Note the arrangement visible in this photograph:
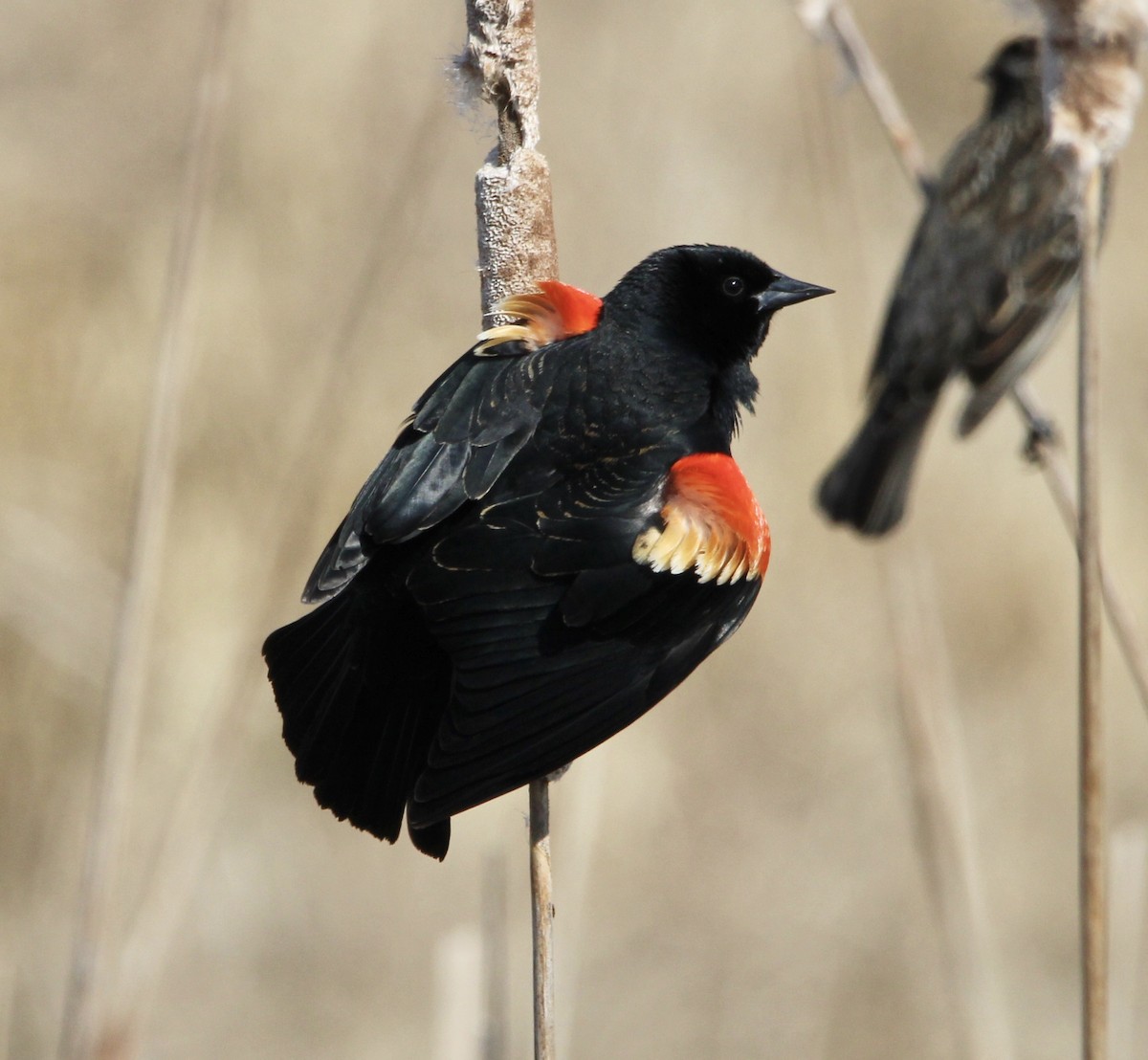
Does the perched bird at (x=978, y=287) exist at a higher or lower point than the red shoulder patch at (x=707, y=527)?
higher

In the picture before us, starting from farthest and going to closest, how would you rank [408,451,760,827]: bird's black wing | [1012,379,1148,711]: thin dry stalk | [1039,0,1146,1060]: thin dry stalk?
[1012,379,1148,711]: thin dry stalk → [408,451,760,827]: bird's black wing → [1039,0,1146,1060]: thin dry stalk

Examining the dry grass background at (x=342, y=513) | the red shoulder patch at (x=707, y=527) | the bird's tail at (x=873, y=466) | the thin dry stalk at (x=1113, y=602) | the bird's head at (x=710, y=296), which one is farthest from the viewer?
the bird's tail at (x=873, y=466)

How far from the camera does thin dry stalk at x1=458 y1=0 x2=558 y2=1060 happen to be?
5.17ft

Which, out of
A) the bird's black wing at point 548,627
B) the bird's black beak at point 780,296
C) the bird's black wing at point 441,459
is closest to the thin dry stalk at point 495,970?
the bird's black wing at point 548,627

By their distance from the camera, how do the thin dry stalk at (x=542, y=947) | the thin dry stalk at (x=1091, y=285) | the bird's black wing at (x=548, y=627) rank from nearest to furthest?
the thin dry stalk at (x=1091, y=285), the thin dry stalk at (x=542, y=947), the bird's black wing at (x=548, y=627)

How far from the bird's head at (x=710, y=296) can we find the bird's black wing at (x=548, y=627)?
1.03 feet

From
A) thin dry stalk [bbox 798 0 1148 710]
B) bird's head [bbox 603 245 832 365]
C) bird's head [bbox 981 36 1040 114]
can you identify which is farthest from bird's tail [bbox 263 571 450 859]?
bird's head [bbox 981 36 1040 114]

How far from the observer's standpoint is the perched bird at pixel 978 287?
12.3 ft

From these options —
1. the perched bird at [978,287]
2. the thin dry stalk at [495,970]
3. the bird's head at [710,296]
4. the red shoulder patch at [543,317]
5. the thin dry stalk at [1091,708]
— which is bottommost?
the thin dry stalk at [495,970]

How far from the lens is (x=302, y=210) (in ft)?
13.4

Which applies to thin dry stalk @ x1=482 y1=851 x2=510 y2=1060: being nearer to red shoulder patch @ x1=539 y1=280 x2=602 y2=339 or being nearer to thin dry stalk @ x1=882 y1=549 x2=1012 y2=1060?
thin dry stalk @ x1=882 y1=549 x2=1012 y2=1060

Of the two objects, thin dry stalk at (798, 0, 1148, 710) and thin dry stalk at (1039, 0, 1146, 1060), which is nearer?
thin dry stalk at (1039, 0, 1146, 1060)

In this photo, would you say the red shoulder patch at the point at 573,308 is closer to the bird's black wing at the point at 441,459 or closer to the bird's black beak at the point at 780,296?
the bird's black wing at the point at 441,459

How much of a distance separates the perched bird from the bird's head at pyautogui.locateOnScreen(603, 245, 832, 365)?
5.39ft
